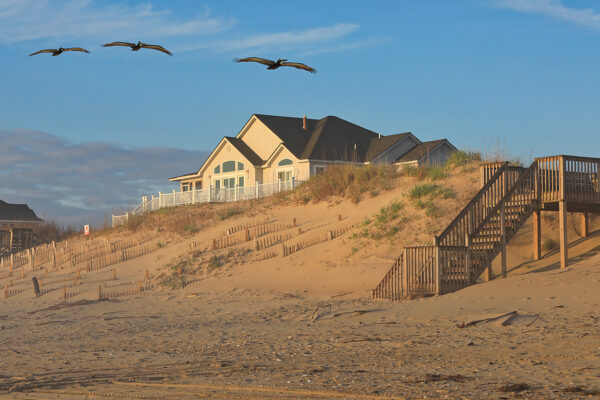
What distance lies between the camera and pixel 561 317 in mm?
15742

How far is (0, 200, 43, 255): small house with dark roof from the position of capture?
60875mm

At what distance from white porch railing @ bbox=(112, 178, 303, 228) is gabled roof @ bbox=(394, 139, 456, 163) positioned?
350 inches

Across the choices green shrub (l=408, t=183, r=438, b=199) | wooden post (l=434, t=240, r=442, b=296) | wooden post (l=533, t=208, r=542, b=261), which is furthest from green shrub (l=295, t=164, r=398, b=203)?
wooden post (l=434, t=240, r=442, b=296)

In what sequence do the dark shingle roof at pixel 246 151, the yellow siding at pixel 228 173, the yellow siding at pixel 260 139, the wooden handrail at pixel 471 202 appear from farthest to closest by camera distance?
the yellow siding at pixel 260 139 → the dark shingle roof at pixel 246 151 → the yellow siding at pixel 228 173 → the wooden handrail at pixel 471 202

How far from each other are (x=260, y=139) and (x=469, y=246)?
36.2 m

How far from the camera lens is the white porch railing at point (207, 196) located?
47312 millimetres

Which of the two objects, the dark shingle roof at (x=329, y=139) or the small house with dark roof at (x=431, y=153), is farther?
the dark shingle roof at (x=329, y=139)

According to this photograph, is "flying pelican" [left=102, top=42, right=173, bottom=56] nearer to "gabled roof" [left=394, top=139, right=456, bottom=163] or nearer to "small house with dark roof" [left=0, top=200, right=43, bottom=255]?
"gabled roof" [left=394, top=139, right=456, bottom=163]

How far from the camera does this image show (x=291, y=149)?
52.2 m

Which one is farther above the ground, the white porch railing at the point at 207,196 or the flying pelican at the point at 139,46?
the flying pelican at the point at 139,46

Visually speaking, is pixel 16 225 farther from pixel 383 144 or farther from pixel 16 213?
pixel 383 144

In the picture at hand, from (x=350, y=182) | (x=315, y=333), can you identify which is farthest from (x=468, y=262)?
(x=350, y=182)

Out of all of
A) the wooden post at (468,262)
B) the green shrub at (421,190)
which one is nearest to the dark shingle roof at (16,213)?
the green shrub at (421,190)

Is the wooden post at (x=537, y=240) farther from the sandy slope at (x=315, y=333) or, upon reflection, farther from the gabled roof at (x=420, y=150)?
the gabled roof at (x=420, y=150)
